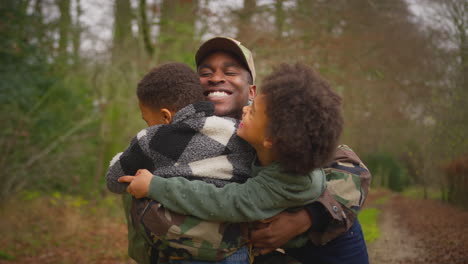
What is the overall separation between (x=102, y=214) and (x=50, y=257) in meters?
Answer: 3.21

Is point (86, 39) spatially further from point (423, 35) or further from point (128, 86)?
point (423, 35)

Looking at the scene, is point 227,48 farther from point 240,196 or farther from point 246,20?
point 246,20

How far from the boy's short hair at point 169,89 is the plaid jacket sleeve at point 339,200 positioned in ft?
2.73

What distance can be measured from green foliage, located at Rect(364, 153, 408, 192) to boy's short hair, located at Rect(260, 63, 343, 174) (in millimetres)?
11418

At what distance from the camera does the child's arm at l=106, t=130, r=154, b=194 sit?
6.15ft

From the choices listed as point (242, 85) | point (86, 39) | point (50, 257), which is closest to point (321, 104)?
point (242, 85)

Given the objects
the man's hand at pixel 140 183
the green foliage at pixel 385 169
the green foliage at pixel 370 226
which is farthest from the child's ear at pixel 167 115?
the green foliage at pixel 385 169

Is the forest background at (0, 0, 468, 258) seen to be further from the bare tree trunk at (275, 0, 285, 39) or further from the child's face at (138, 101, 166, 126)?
the child's face at (138, 101, 166, 126)

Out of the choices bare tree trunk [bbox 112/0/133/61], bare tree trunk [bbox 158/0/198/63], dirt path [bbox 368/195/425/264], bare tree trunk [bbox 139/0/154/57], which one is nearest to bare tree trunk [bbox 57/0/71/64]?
bare tree trunk [bbox 112/0/133/61]

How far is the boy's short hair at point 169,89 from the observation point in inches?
80.7

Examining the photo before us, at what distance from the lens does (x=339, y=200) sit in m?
1.90

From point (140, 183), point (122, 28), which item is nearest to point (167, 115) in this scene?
point (140, 183)

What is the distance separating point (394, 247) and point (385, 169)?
10637mm

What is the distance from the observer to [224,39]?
263 cm
